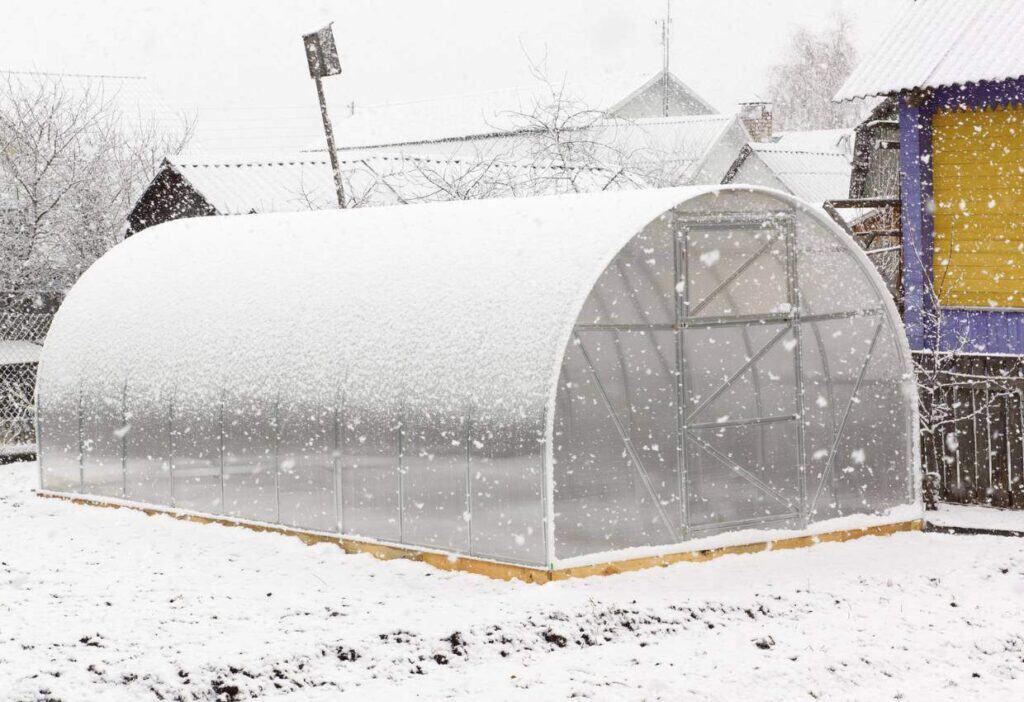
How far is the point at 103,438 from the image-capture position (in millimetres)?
15852

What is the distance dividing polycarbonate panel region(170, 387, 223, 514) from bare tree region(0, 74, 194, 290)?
10752 mm

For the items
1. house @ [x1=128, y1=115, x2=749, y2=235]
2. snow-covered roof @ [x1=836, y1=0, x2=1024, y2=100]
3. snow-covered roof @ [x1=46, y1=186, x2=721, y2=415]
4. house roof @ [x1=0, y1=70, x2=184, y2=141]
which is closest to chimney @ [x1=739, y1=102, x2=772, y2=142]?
house roof @ [x1=0, y1=70, x2=184, y2=141]

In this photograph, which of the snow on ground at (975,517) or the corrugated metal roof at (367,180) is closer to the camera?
the snow on ground at (975,517)

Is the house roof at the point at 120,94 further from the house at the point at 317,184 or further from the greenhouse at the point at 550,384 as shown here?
the greenhouse at the point at 550,384

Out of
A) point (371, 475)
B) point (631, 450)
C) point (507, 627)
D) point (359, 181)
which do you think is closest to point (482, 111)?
point (359, 181)

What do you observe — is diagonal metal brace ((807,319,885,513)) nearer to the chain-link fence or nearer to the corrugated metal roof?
the corrugated metal roof

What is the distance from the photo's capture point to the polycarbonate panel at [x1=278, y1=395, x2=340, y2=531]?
13.1 metres

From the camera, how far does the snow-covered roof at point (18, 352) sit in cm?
2119

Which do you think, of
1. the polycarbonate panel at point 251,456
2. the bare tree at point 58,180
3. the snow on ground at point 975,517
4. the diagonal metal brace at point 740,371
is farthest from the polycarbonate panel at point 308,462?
the bare tree at point 58,180

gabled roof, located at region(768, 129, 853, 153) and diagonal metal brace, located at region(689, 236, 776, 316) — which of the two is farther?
gabled roof, located at region(768, 129, 853, 153)

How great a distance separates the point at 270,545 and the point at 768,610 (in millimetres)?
4919

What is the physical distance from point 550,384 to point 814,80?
217 ft

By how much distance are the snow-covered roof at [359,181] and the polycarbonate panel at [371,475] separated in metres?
10.9

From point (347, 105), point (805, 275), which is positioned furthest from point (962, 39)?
point (347, 105)
